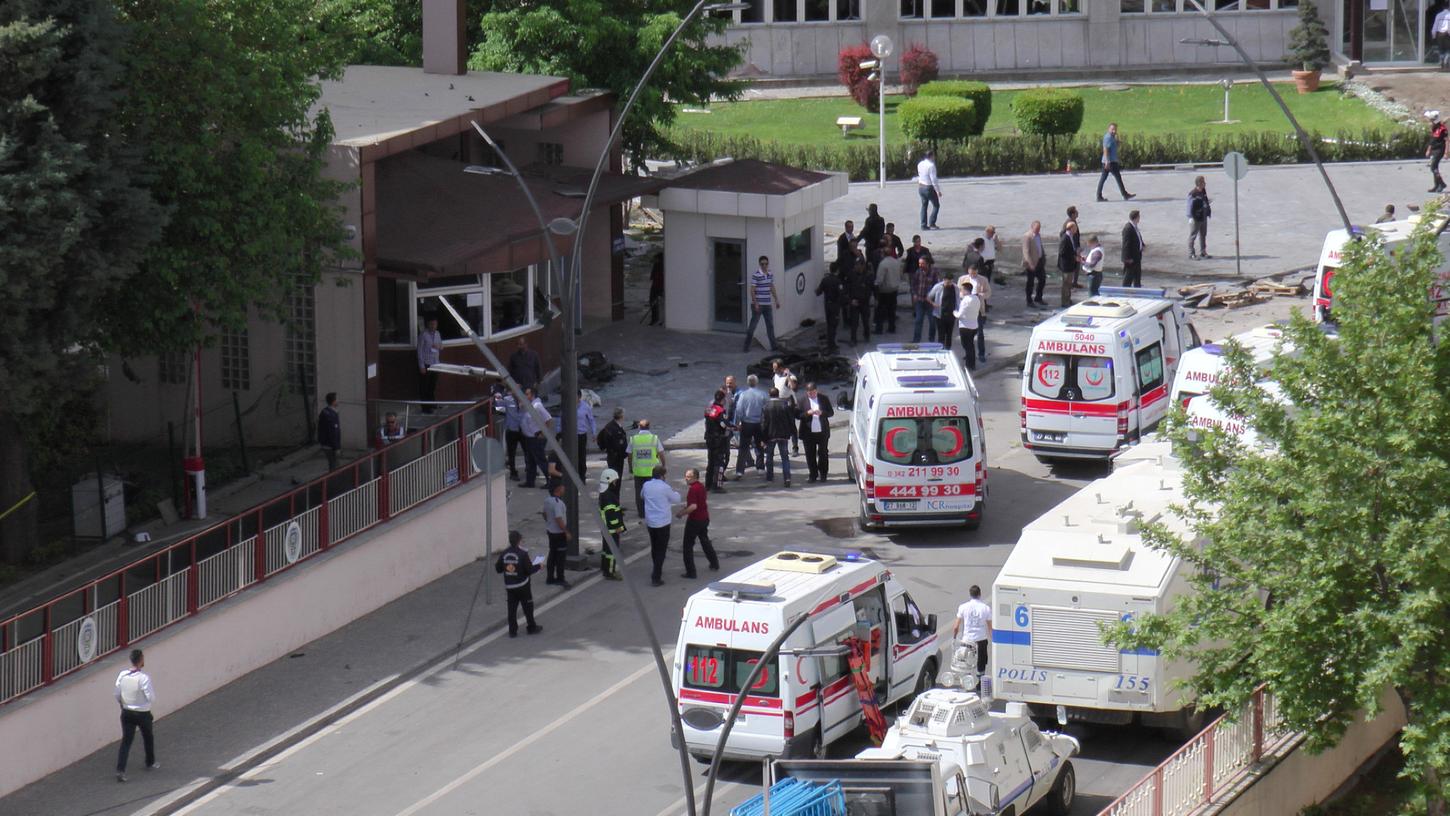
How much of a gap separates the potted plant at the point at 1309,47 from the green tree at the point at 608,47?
2591cm

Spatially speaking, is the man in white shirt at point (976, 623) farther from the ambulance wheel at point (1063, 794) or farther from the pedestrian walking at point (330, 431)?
the pedestrian walking at point (330, 431)

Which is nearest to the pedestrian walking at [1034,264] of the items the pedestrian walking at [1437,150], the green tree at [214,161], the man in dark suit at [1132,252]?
the man in dark suit at [1132,252]

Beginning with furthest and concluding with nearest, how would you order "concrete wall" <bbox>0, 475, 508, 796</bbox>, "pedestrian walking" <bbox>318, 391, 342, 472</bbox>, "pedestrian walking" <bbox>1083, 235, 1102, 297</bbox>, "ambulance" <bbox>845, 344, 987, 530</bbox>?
"pedestrian walking" <bbox>1083, 235, 1102, 297</bbox>
"pedestrian walking" <bbox>318, 391, 342, 472</bbox>
"ambulance" <bbox>845, 344, 987, 530</bbox>
"concrete wall" <bbox>0, 475, 508, 796</bbox>

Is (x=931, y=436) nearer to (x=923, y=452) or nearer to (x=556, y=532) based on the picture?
A: (x=923, y=452)

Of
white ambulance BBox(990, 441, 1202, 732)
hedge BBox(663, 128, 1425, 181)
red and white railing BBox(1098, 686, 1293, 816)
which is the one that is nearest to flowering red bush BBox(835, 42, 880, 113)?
hedge BBox(663, 128, 1425, 181)

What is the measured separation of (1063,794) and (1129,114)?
4210 centimetres

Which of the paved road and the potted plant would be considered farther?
the potted plant

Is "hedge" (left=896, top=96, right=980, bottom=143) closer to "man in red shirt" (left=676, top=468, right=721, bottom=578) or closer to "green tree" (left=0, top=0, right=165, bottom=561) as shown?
"man in red shirt" (left=676, top=468, right=721, bottom=578)

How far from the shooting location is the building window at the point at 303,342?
2894 cm

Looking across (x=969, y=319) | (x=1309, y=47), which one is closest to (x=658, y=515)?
(x=969, y=319)

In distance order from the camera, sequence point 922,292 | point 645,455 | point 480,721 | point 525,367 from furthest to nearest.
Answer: point 922,292 → point 525,367 → point 645,455 → point 480,721

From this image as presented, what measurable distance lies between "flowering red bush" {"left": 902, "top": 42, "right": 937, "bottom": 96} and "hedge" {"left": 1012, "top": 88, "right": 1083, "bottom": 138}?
28.4 ft

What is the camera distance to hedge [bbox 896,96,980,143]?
2016 inches

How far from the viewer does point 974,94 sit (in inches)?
2103
